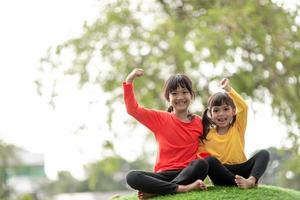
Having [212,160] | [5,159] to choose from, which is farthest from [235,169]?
[5,159]

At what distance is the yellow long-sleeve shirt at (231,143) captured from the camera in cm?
504

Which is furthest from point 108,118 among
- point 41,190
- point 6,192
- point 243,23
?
point 41,190

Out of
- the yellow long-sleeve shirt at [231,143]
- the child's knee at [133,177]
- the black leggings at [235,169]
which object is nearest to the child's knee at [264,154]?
the black leggings at [235,169]

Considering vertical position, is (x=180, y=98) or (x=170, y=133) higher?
(x=180, y=98)

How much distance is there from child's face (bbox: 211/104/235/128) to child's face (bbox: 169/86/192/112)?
0.19 meters

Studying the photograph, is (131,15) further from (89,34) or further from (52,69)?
(52,69)

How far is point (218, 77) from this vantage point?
41.2ft

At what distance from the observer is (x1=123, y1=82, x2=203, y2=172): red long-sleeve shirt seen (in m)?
5.03

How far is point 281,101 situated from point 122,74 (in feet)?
9.76

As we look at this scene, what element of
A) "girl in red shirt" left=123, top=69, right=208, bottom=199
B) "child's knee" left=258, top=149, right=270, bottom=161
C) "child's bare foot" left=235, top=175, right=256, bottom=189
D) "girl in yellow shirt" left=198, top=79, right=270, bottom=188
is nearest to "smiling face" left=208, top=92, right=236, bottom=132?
"girl in yellow shirt" left=198, top=79, right=270, bottom=188

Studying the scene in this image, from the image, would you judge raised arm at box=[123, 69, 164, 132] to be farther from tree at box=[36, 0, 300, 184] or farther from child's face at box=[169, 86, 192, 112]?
tree at box=[36, 0, 300, 184]

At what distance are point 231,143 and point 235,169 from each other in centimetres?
19

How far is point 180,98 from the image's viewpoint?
501 centimetres

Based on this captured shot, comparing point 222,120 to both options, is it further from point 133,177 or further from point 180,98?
point 133,177
